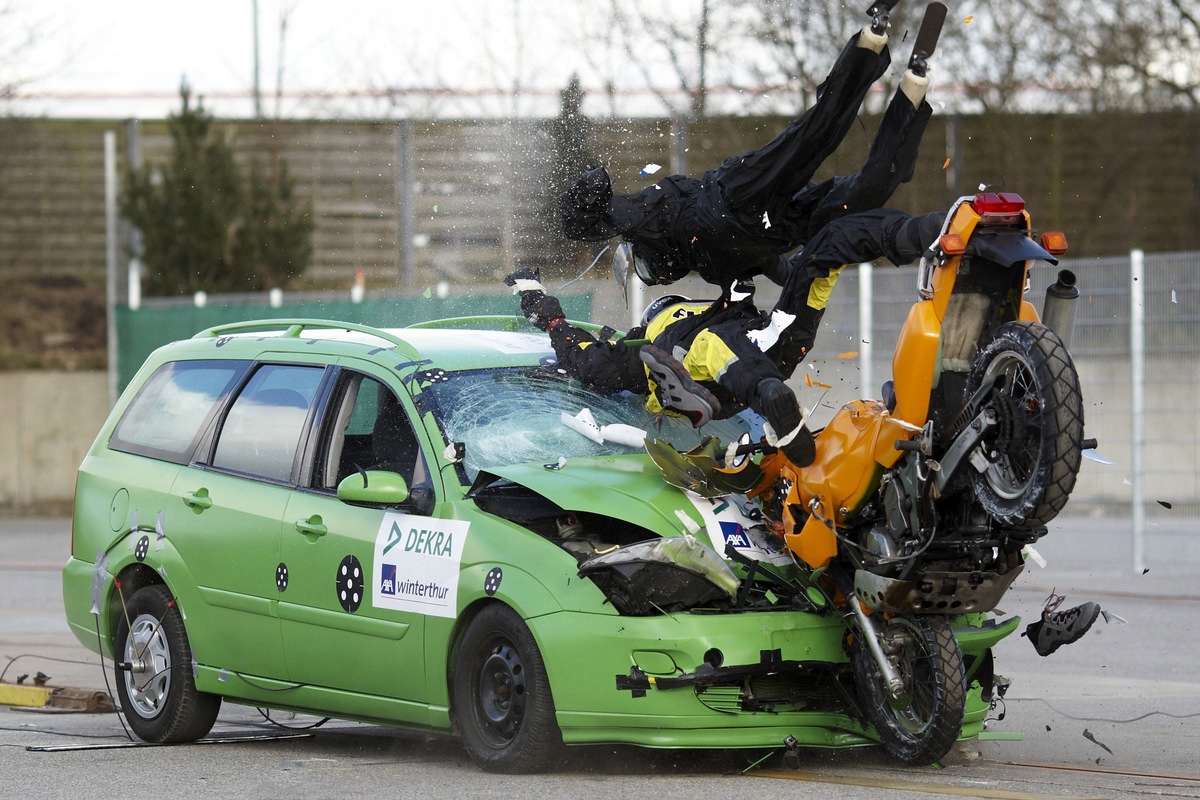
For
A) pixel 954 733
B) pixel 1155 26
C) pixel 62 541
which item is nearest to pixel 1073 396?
pixel 954 733

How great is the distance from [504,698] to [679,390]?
4.68ft

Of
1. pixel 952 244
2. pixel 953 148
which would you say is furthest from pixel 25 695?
pixel 953 148

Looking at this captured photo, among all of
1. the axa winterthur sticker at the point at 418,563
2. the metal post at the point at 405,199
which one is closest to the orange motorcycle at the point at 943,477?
the axa winterthur sticker at the point at 418,563

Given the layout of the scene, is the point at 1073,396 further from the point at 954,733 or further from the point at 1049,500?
Result: the point at 954,733

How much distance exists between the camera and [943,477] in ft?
20.8

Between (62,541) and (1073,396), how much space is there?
16.4 m

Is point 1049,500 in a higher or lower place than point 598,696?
higher

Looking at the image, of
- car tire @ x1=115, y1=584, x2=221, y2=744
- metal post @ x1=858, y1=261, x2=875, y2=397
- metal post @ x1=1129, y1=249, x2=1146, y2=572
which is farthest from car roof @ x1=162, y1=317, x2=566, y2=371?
metal post @ x1=1129, y1=249, x2=1146, y2=572

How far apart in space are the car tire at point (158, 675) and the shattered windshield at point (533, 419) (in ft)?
6.05

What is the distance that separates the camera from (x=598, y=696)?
6.50 m

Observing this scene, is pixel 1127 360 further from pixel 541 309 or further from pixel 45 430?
pixel 45 430

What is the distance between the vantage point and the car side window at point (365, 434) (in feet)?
24.8

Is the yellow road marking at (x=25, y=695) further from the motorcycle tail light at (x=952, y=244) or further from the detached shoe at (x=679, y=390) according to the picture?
the motorcycle tail light at (x=952, y=244)

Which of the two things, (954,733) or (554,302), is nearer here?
(954,733)
